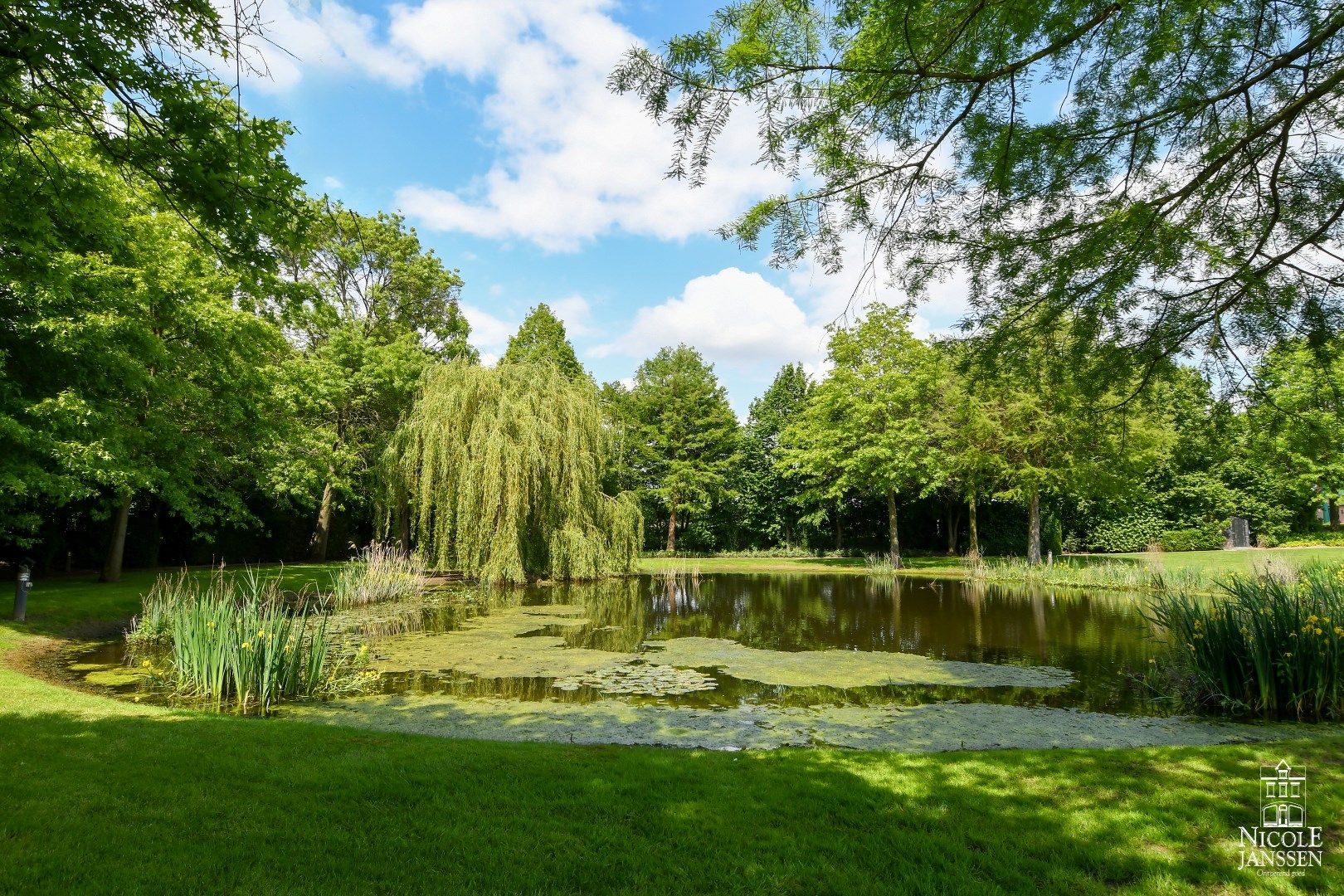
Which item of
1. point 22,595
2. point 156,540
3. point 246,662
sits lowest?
point 246,662

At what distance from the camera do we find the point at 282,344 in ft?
44.8

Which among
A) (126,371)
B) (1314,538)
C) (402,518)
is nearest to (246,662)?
(126,371)

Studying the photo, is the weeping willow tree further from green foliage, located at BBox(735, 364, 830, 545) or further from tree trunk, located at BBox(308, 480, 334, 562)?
green foliage, located at BBox(735, 364, 830, 545)

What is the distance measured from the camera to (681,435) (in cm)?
2958

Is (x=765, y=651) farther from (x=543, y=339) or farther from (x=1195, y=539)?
(x=1195, y=539)

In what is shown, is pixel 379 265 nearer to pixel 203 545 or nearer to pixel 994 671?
pixel 203 545

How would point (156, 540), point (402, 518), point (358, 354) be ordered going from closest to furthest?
point (156, 540), point (402, 518), point (358, 354)

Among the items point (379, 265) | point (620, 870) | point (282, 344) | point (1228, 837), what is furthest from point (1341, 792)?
point (379, 265)

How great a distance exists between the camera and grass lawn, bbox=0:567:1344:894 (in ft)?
8.51

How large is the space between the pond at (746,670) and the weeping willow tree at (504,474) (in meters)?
1.59

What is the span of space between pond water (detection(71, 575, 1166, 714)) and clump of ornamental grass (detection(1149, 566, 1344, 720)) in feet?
1.92

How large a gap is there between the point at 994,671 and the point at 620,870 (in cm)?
642

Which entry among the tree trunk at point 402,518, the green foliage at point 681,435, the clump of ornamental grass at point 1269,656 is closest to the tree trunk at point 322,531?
the tree trunk at point 402,518

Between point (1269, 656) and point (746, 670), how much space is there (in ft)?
15.7
